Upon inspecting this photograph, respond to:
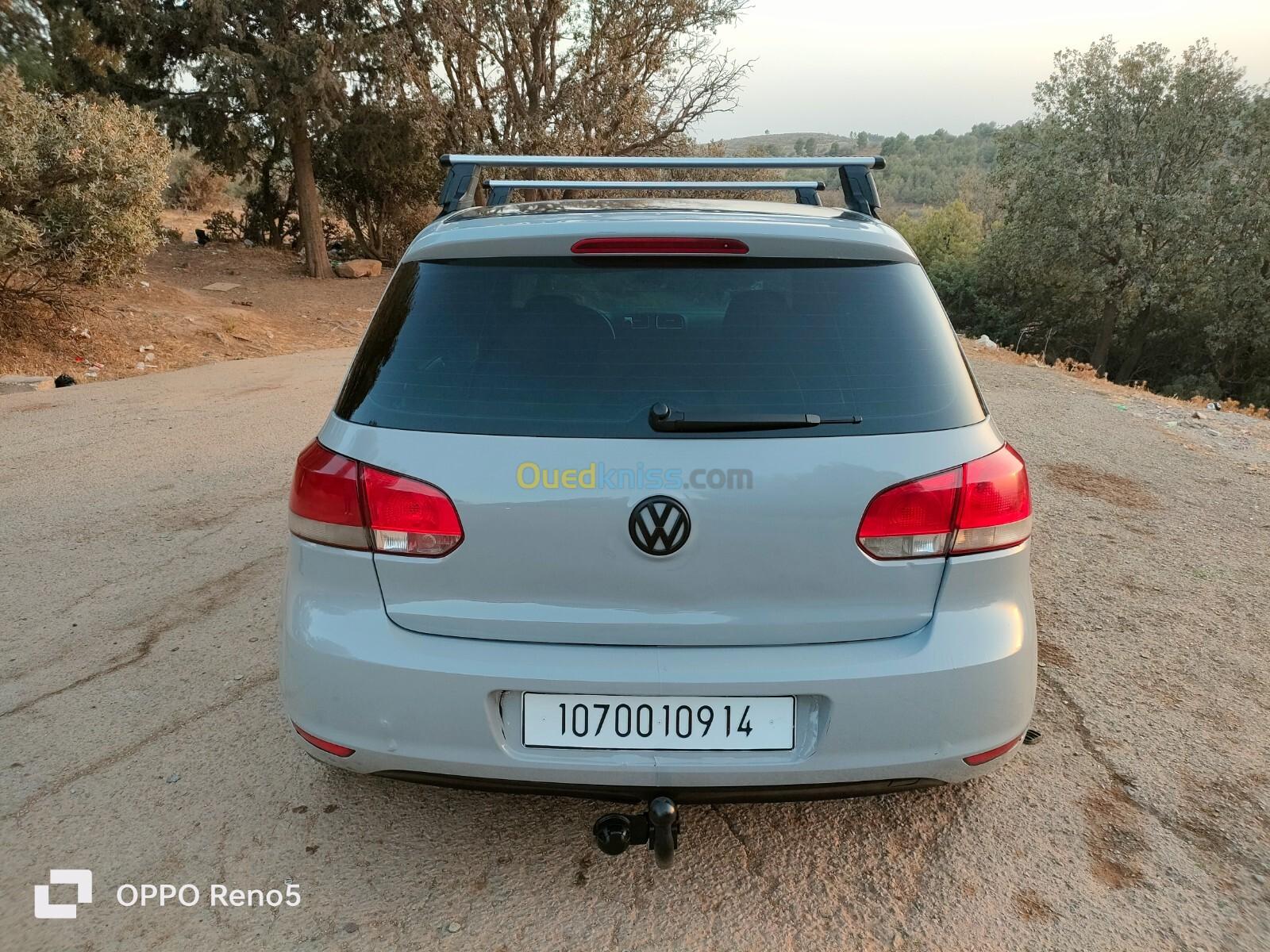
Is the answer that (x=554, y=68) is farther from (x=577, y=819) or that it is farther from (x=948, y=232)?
(x=948, y=232)

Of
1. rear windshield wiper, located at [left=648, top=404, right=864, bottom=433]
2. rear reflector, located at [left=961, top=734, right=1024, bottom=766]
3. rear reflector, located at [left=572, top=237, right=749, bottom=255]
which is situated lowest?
rear reflector, located at [left=961, top=734, right=1024, bottom=766]

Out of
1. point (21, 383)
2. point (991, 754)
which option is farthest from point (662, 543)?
point (21, 383)

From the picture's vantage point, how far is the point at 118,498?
19.6 ft

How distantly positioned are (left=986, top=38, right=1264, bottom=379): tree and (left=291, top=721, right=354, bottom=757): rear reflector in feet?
96.4

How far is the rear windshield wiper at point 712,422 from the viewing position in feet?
6.95

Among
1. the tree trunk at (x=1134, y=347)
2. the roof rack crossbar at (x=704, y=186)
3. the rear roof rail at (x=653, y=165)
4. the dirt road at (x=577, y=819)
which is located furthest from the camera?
the tree trunk at (x=1134, y=347)

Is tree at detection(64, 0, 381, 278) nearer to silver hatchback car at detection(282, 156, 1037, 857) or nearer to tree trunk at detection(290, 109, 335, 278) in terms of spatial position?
tree trunk at detection(290, 109, 335, 278)

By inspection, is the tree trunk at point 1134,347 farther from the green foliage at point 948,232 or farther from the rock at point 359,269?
the rock at point 359,269

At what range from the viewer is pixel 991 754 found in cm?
229

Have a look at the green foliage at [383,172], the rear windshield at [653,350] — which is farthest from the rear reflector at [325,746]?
the green foliage at [383,172]

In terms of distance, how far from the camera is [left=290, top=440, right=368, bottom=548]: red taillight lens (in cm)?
221

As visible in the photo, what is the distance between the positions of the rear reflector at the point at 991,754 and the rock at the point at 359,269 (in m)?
21.2

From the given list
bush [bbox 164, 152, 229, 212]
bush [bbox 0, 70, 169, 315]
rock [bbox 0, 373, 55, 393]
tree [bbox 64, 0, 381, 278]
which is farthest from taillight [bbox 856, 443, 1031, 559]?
bush [bbox 164, 152, 229, 212]

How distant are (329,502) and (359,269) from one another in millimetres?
20832
